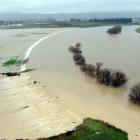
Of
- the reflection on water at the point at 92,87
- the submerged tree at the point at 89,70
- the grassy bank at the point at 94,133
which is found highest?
the submerged tree at the point at 89,70

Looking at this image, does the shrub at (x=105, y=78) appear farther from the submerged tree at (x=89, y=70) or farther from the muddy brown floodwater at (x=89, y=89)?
→ the submerged tree at (x=89, y=70)

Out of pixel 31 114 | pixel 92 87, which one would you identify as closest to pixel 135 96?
pixel 92 87

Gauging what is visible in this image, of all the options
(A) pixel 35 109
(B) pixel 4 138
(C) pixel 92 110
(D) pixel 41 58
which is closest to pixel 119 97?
(C) pixel 92 110

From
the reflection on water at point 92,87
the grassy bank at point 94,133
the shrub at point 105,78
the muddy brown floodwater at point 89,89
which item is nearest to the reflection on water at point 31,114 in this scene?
the muddy brown floodwater at point 89,89

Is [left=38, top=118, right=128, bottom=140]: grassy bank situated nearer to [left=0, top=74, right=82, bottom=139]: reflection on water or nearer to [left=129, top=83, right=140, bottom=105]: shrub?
[left=0, top=74, right=82, bottom=139]: reflection on water

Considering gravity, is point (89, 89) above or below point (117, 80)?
below

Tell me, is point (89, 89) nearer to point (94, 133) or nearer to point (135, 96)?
point (135, 96)

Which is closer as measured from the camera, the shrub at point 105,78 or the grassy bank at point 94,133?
the grassy bank at point 94,133

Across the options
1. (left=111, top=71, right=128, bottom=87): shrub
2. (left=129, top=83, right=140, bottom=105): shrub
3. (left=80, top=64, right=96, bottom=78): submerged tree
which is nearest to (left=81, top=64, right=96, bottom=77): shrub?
(left=80, top=64, right=96, bottom=78): submerged tree
